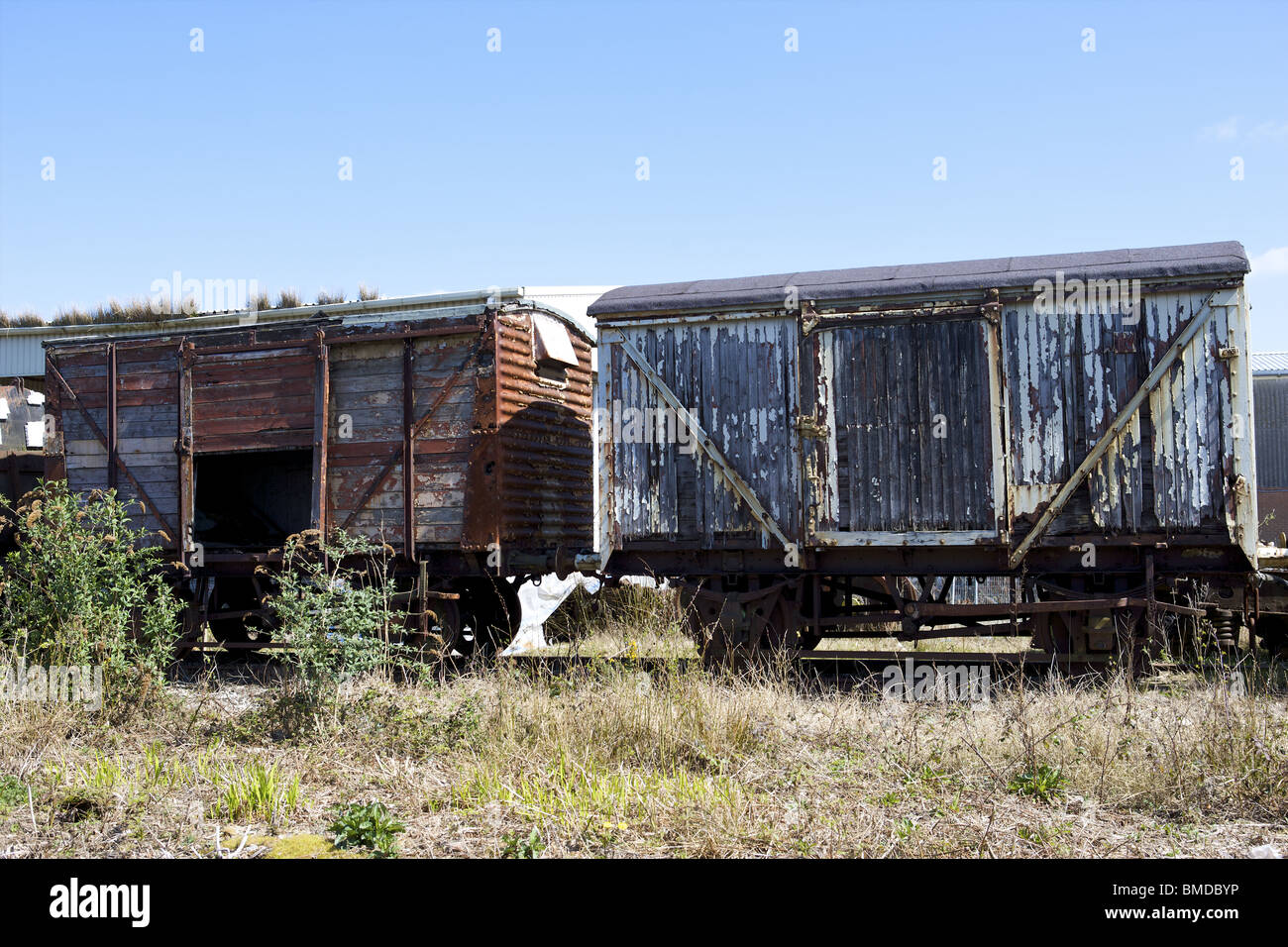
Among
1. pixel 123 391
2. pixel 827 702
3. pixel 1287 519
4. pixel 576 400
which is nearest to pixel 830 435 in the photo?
pixel 827 702

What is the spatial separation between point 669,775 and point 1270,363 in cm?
2311

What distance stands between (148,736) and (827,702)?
4901 millimetres

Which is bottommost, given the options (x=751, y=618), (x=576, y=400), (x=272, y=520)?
(x=751, y=618)

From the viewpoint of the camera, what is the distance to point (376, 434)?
10258 mm

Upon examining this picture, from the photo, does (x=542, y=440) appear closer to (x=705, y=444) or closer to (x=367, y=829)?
(x=705, y=444)

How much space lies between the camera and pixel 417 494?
9992 millimetres

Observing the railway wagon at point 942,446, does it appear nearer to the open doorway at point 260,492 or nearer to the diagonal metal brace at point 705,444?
the diagonal metal brace at point 705,444

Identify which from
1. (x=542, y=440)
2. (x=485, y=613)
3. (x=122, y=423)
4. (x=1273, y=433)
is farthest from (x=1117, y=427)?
(x=1273, y=433)

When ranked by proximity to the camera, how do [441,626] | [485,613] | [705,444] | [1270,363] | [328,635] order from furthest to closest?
1. [1270,363]
2. [485,613]
3. [441,626]
4. [705,444]
5. [328,635]

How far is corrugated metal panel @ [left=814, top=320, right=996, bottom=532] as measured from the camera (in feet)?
28.5

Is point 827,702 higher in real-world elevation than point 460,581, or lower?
lower

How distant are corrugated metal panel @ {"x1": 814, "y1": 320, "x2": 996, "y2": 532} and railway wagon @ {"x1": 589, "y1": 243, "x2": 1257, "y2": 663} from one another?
0.02 meters

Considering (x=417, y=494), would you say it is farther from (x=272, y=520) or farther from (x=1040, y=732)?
(x=1040, y=732)

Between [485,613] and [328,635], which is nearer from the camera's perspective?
[328,635]
